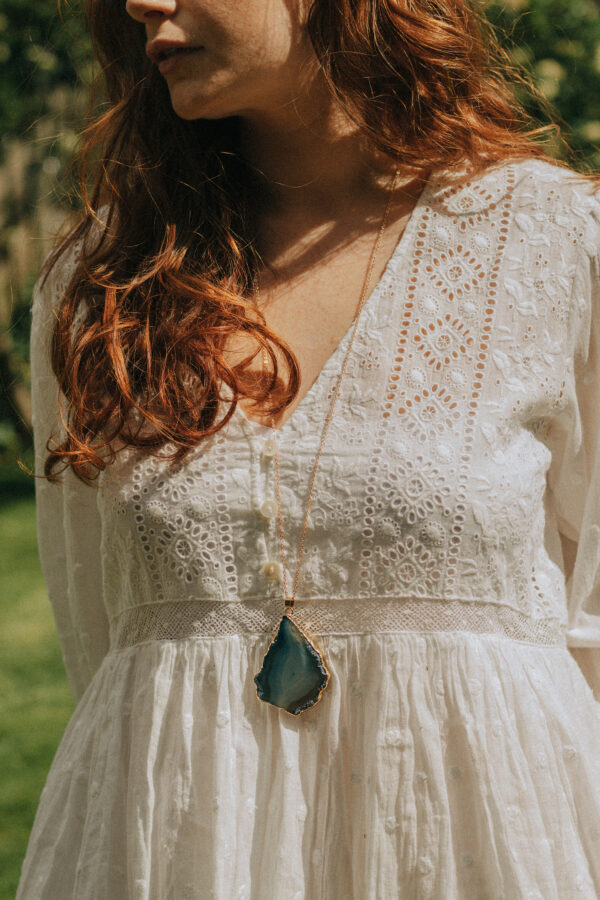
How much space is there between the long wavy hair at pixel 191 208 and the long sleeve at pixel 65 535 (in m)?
0.05

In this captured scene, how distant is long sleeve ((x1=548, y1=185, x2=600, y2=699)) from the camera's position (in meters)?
1.41

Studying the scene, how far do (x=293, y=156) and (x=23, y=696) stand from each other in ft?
7.86

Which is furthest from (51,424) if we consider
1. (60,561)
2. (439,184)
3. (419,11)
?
(419,11)

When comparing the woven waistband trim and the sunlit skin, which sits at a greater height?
the sunlit skin

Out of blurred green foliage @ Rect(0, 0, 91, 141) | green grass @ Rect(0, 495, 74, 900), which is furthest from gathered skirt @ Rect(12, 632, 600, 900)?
blurred green foliage @ Rect(0, 0, 91, 141)

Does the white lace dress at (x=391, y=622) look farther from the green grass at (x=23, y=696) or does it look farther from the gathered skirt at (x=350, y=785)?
the green grass at (x=23, y=696)

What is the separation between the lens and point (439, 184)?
1.50m

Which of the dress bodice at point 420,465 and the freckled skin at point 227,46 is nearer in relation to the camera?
the dress bodice at point 420,465

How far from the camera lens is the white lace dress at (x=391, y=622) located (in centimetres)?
124

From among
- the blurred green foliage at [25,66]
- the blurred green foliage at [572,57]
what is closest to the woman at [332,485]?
the blurred green foliage at [572,57]

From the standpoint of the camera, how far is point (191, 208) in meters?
1.61

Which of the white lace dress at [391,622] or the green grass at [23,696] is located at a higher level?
the white lace dress at [391,622]

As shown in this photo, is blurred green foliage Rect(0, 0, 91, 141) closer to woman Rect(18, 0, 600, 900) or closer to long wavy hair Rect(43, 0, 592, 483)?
long wavy hair Rect(43, 0, 592, 483)

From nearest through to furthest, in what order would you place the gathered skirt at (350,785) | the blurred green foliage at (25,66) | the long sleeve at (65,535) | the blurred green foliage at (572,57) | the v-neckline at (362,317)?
the gathered skirt at (350,785) < the v-neckline at (362,317) < the long sleeve at (65,535) < the blurred green foliage at (572,57) < the blurred green foliage at (25,66)
